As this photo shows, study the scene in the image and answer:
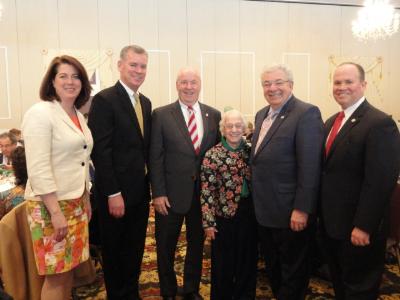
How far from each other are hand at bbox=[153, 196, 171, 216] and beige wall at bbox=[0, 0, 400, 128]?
496 centimetres

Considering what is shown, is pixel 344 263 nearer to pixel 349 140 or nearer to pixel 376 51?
→ pixel 349 140

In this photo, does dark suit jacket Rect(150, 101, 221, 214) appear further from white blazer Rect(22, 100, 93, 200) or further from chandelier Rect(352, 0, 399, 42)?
chandelier Rect(352, 0, 399, 42)

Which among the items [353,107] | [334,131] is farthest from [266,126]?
[353,107]

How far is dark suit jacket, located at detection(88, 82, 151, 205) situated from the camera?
81.6 inches

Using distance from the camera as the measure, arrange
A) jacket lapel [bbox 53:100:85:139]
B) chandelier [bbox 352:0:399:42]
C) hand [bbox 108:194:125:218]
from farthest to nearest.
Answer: chandelier [bbox 352:0:399:42]
hand [bbox 108:194:125:218]
jacket lapel [bbox 53:100:85:139]

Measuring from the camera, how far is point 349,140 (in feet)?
6.11

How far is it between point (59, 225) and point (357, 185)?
1563 mm

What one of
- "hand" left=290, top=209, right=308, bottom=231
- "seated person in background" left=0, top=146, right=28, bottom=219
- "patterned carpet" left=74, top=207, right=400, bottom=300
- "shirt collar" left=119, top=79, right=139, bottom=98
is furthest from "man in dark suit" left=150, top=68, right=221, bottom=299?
"seated person in background" left=0, top=146, right=28, bottom=219

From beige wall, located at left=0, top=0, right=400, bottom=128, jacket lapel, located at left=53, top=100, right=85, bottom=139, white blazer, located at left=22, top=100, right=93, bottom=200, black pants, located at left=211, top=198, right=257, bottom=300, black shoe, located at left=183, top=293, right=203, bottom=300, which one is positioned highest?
beige wall, located at left=0, top=0, right=400, bottom=128

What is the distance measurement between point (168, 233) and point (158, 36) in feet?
17.7

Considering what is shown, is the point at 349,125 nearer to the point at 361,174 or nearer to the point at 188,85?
the point at 361,174

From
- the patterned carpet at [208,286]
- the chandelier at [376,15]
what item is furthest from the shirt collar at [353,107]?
the chandelier at [376,15]

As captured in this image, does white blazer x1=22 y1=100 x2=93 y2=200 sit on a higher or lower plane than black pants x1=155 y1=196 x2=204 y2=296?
higher

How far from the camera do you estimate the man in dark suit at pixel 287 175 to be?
198cm
